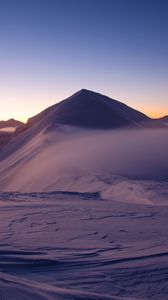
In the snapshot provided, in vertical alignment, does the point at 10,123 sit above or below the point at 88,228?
above

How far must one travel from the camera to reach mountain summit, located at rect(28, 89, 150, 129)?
82.0ft

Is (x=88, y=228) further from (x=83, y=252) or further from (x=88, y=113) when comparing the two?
(x=88, y=113)

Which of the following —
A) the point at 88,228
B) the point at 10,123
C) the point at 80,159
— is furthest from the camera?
the point at 10,123

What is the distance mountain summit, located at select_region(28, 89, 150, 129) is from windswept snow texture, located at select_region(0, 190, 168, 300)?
624 inches

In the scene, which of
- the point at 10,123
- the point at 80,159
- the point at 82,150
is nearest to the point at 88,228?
the point at 80,159

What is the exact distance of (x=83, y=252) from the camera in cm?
563

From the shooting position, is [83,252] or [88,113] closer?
[83,252]

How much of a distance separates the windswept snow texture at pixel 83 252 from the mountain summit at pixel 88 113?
52.0ft

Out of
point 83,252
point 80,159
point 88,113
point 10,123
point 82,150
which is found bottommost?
point 83,252

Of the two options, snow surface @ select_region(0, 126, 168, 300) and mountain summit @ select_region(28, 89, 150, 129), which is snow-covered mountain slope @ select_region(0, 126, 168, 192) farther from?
mountain summit @ select_region(28, 89, 150, 129)

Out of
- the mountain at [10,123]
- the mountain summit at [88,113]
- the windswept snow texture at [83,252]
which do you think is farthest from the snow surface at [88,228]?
the mountain at [10,123]

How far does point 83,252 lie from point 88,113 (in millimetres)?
20711

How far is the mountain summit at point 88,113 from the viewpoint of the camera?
2498 centimetres

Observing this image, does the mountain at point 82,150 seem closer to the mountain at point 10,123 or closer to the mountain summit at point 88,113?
the mountain summit at point 88,113
